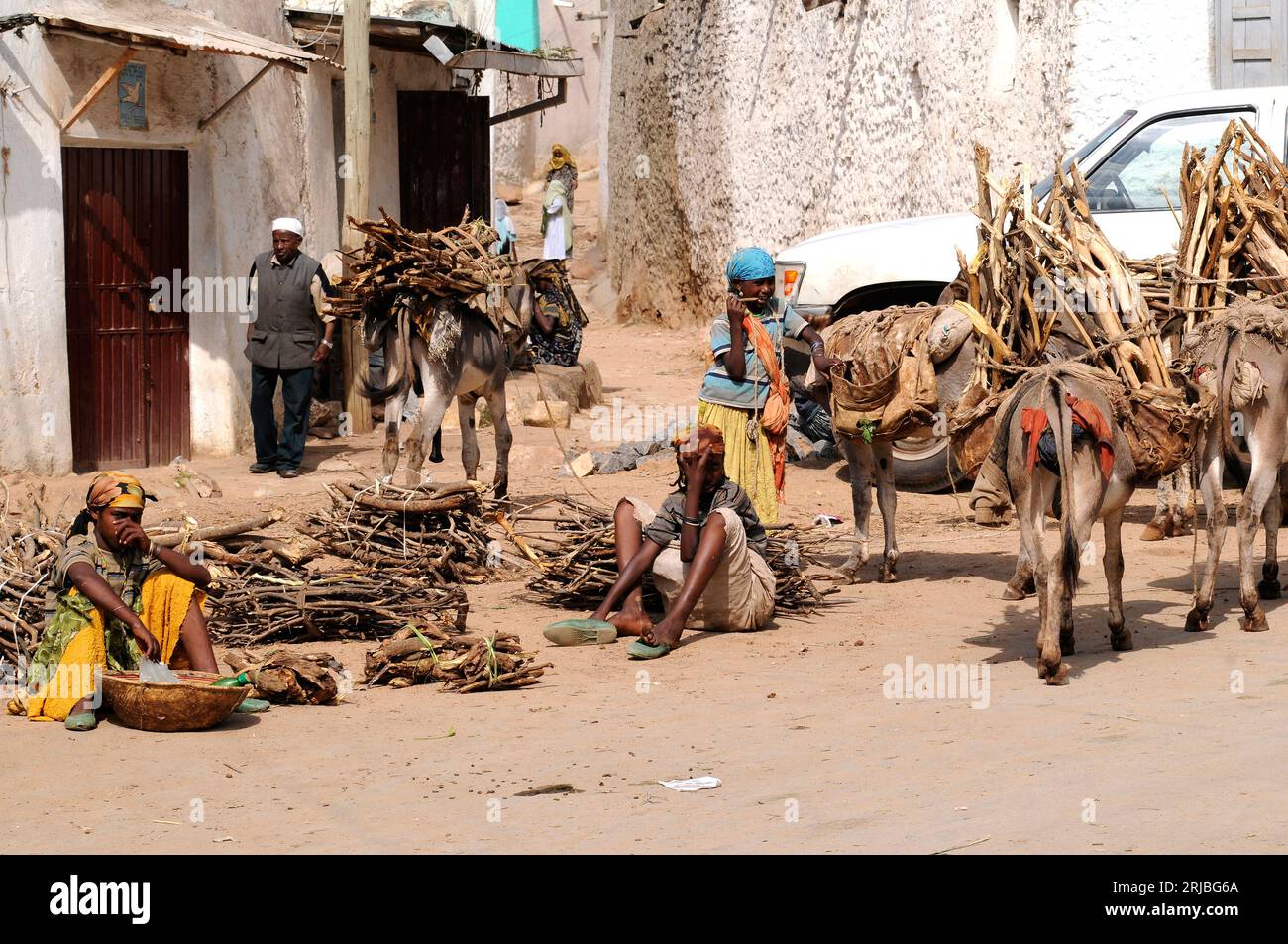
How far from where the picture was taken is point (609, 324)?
876 inches

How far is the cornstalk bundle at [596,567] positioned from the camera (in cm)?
823

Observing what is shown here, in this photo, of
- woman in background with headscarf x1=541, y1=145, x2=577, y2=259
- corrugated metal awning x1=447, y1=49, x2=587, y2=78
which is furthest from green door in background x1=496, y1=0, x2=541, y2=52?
woman in background with headscarf x1=541, y1=145, x2=577, y2=259

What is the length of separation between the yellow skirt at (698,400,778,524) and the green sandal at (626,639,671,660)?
1.22 m

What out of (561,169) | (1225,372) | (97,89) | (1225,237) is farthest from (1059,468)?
(561,169)

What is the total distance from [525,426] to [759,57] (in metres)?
6.34

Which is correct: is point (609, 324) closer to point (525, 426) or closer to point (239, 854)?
point (525, 426)

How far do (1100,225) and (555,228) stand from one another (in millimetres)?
11753

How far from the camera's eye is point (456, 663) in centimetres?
694

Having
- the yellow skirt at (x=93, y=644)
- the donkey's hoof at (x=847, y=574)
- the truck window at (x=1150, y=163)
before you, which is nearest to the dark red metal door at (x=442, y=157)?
the truck window at (x=1150, y=163)

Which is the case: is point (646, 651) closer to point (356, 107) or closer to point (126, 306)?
point (126, 306)

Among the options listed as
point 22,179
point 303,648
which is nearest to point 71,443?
point 22,179

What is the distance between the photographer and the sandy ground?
473cm

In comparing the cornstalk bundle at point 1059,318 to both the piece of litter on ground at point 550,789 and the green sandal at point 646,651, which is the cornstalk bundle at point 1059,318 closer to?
the green sandal at point 646,651

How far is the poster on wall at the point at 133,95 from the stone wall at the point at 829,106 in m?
6.82
